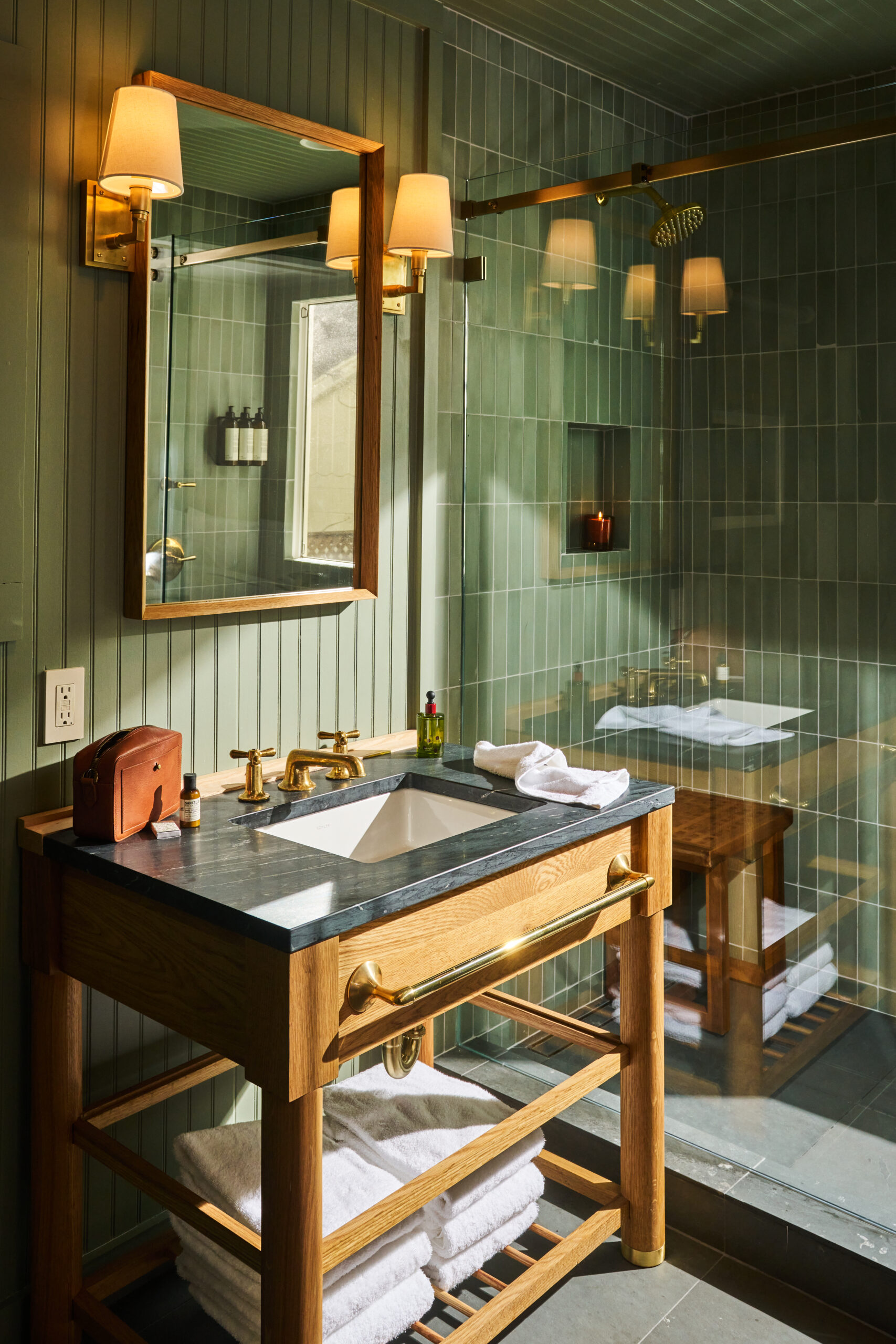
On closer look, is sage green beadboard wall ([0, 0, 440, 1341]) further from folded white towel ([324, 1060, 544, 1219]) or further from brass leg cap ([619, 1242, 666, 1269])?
brass leg cap ([619, 1242, 666, 1269])

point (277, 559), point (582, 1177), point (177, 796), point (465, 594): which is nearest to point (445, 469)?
point (465, 594)

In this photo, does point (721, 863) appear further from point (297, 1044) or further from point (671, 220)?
point (671, 220)

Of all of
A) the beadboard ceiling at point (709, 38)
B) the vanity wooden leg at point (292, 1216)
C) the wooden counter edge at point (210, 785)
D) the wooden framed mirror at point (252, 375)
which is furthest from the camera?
the beadboard ceiling at point (709, 38)

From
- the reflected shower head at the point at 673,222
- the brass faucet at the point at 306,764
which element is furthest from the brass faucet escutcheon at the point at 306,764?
the reflected shower head at the point at 673,222

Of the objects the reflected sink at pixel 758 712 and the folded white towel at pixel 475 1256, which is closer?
the folded white towel at pixel 475 1256

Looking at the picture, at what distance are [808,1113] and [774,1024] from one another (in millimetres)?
177

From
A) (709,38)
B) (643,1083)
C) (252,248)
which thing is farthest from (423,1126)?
(709,38)

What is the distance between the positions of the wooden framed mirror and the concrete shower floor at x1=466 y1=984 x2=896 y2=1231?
1226 millimetres

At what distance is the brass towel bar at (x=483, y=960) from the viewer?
55.6 inches

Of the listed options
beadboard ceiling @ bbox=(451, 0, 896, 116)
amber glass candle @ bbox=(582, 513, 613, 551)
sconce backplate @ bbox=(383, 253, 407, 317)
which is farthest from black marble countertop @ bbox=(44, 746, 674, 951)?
beadboard ceiling @ bbox=(451, 0, 896, 116)

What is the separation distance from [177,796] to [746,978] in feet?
3.99

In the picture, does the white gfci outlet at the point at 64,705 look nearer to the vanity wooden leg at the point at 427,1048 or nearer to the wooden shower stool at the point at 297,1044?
the wooden shower stool at the point at 297,1044

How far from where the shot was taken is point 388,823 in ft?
6.66

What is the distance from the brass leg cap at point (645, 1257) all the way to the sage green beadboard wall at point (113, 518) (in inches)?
31.1
